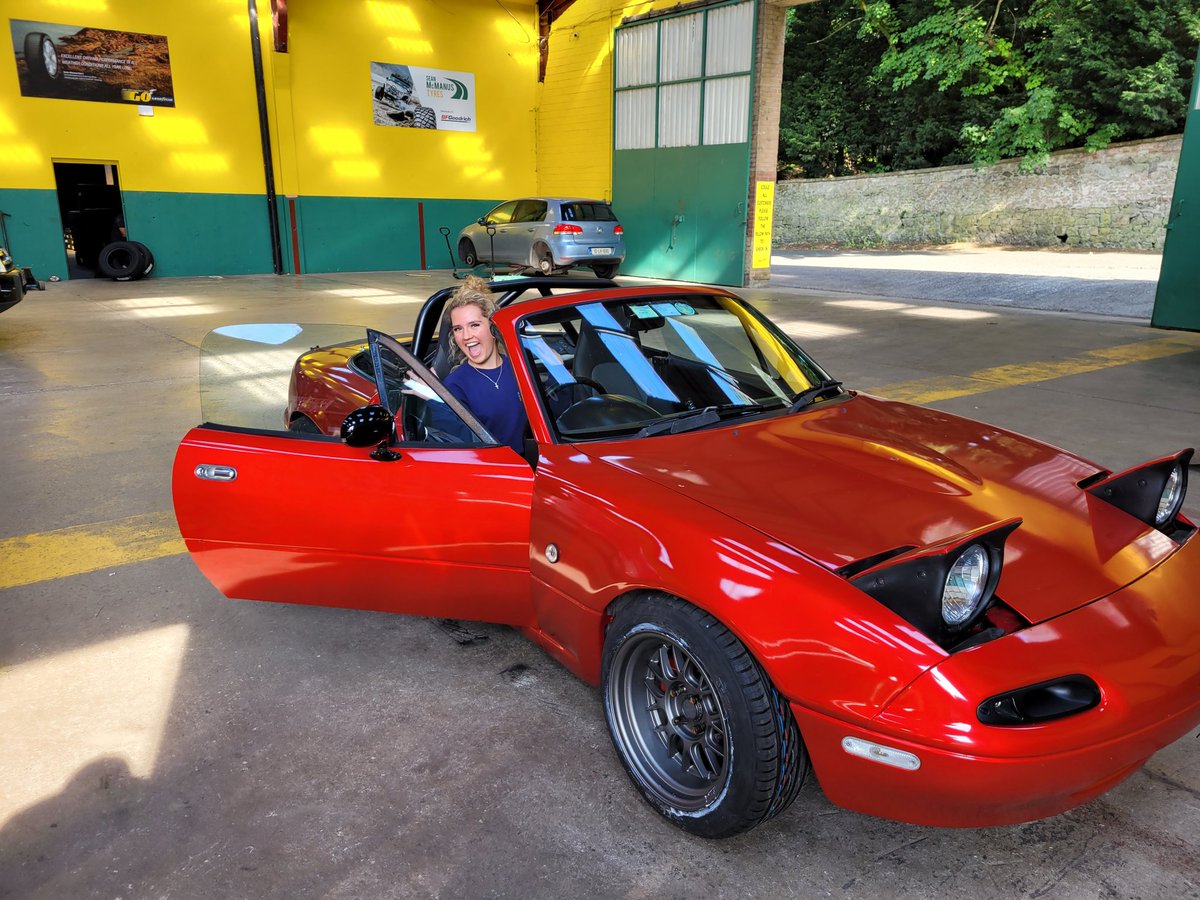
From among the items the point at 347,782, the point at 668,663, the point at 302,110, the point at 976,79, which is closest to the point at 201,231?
the point at 302,110

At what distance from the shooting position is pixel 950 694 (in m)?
1.66

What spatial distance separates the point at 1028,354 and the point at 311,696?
Answer: 27.8 feet

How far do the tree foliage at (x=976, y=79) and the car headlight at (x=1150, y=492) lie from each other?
26.3m

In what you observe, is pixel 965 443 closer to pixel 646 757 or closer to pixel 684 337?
pixel 684 337

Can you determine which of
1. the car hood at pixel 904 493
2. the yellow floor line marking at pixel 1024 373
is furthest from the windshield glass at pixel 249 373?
the yellow floor line marking at pixel 1024 373

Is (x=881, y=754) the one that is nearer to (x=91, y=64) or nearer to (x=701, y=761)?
(x=701, y=761)

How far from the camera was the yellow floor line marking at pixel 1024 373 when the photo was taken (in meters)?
7.09

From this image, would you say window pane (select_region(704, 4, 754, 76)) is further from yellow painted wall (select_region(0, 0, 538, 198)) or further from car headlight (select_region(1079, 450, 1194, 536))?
car headlight (select_region(1079, 450, 1194, 536))

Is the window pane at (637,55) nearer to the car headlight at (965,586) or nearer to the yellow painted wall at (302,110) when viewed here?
the yellow painted wall at (302,110)

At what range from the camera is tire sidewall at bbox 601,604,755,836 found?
6.13 feet

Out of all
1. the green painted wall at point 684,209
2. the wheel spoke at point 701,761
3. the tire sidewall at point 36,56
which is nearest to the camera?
the wheel spoke at point 701,761

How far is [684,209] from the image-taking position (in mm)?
16797

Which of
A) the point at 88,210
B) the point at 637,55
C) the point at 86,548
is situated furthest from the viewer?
the point at 637,55

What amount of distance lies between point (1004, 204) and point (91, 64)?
934 inches
